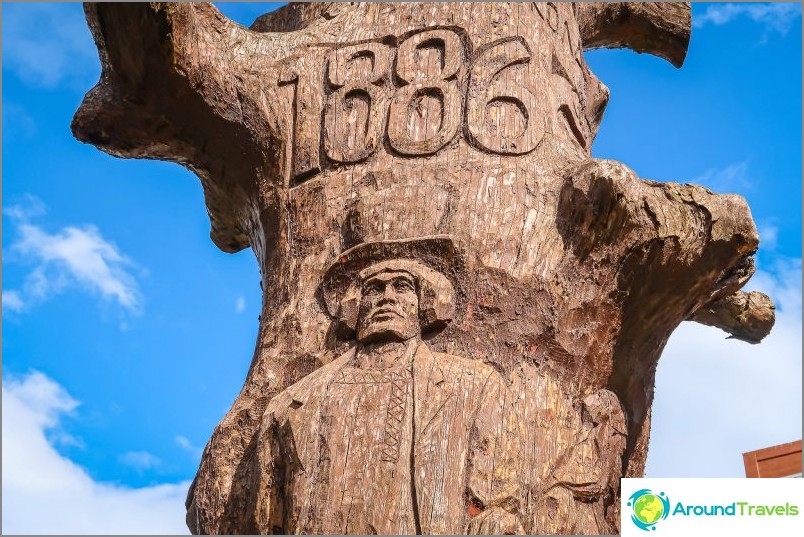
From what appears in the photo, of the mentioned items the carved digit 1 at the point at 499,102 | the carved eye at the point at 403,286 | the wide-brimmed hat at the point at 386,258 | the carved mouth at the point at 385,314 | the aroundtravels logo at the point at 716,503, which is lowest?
the aroundtravels logo at the point at 716,503

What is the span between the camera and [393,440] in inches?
128

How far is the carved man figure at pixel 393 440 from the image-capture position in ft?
10.3

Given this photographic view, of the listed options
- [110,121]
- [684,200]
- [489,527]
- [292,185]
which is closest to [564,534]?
[489,527]

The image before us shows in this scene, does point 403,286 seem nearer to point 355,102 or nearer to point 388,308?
point 388,308

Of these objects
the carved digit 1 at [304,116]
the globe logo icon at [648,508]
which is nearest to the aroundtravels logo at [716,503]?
the globe logo icon at [648,508]

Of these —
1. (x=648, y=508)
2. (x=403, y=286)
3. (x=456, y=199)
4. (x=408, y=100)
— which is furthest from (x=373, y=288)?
(x=648, y=508)

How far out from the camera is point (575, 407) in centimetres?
358

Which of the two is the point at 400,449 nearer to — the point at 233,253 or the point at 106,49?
the point at 106,49

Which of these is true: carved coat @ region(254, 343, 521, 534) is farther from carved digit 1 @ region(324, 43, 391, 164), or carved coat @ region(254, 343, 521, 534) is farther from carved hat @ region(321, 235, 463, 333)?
carved digit 1 @ region(324, 43, 391, 164)

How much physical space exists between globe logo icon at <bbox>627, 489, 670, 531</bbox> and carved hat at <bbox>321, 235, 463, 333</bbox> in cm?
83

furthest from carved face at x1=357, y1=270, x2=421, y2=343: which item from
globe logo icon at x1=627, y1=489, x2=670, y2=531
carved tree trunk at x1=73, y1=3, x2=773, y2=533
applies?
globe logo icon at x1=627, y1=489, x2=670, y2=531

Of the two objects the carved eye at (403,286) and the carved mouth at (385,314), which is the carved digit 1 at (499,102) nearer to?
the carved eye at (403,286)

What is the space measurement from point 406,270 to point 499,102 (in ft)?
2.93

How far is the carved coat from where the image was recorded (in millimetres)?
3145
